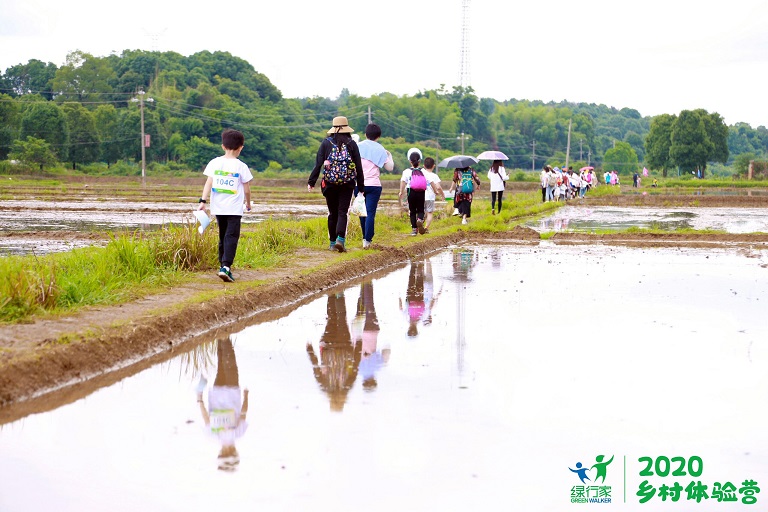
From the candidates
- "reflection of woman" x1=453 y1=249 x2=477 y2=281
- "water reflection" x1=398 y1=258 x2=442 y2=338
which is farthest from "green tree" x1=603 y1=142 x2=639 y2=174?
"water reflection" x1=398 y1=258 x2=442 y2=338

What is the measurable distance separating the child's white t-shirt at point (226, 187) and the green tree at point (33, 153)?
66.6 meters

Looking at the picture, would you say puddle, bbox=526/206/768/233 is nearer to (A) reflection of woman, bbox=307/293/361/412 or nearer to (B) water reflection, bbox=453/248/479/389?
(B) water reflection, bbox=453/248/479/389

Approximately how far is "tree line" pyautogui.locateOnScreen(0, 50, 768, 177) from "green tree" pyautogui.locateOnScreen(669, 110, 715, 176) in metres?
0.12

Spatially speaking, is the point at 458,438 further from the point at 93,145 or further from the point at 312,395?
the point at 93,145

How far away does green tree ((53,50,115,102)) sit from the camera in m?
105

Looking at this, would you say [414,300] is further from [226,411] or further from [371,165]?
[226,411]

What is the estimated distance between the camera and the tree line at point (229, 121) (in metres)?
83.4

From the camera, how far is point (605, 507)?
418 cm

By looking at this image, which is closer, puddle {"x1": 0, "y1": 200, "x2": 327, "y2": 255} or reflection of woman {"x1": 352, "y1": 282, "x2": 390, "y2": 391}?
reflection of woman {"x1": 352, "y1": 282, "x2": 390, "y2": 391}

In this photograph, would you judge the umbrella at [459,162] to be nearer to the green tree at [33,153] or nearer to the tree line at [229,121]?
the tree line at [229,121]

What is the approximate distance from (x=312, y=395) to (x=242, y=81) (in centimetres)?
10977

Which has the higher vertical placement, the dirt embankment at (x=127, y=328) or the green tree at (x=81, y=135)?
the green tree at (x=81, y=135)

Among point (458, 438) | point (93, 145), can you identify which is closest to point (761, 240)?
point (458, 438)

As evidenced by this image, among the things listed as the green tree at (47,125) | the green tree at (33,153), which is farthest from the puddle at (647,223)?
the green tree at (47,125)
